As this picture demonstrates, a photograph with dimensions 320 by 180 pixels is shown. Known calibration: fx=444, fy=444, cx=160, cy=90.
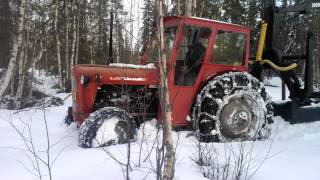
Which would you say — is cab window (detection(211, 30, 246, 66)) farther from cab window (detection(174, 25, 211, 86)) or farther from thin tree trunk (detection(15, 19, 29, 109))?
thin tree trunk (detection(15, 19, 29, 109))

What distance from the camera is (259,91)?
795cm

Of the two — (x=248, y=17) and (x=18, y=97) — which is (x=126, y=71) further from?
(x=248, y=17)

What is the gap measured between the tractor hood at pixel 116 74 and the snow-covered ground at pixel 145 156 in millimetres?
795

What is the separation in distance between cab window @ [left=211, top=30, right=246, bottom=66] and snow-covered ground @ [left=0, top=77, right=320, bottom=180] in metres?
1.48

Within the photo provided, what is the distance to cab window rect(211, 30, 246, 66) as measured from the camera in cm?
780

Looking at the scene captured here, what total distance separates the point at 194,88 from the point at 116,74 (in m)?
1.40

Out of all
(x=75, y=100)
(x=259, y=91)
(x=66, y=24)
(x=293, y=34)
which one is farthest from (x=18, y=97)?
(x=293, y=34)

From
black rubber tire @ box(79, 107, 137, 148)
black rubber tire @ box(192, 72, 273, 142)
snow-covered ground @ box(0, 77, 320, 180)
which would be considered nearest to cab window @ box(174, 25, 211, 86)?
black rubber tire @ box(192, 72, 273, 142)

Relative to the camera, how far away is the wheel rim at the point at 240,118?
25.6 feet

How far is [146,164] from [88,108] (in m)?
2.11

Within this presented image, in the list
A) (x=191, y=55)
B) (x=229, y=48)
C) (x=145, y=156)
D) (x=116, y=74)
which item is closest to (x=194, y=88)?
(x=191, y=55)

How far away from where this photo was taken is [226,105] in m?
7.80

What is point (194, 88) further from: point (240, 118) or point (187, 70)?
point (240, 118)

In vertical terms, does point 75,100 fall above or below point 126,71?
below
